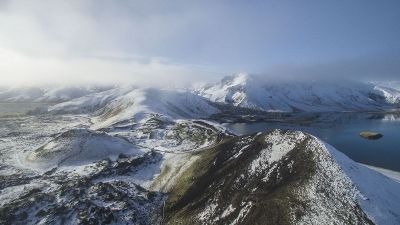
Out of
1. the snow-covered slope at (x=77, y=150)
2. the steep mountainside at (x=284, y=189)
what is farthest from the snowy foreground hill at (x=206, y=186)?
the snow-covered slope at (x=77, y=150)

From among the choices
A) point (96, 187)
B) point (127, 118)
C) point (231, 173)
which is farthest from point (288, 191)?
point (127, 118)

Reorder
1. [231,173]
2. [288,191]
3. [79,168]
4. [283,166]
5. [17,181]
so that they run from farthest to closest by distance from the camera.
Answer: [79,168]
[17,181]
[231,173]
[283,166]
[288,191]

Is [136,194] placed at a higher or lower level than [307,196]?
lower

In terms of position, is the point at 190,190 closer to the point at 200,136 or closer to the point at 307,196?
the point at 307,196

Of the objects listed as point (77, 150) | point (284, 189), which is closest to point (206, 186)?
point (284, 189)

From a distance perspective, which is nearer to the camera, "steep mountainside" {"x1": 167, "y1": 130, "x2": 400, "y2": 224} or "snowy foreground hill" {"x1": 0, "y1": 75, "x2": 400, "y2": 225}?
"steep mountainside" {"x1": 167, "y1": 130, "x2": 400, "y2": 224}

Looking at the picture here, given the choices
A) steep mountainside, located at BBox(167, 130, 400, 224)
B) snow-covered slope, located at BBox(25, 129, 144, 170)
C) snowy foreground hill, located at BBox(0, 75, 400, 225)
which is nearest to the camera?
steep mountainside, located at BBox(167, 130, 400, 224)

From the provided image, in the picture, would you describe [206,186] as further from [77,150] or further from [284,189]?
[77,150]

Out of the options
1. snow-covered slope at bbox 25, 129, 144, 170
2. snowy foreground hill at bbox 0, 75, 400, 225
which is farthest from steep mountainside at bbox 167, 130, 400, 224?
snow-covered slope at bbox 25, 129, 144, 170

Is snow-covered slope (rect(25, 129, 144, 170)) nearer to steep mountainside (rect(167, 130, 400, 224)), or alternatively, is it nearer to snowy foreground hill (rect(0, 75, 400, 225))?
snowy foreground hill (rect(0, 75, 400, 225))
